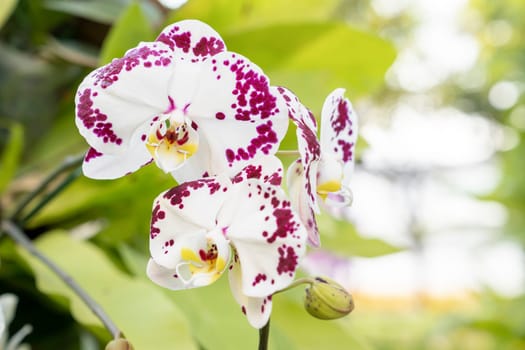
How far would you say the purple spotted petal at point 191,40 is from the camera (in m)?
0.17

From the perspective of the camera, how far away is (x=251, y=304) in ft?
0.52

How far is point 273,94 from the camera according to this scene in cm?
17

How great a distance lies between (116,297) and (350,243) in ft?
0.59

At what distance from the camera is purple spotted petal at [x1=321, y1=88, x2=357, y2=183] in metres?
0.19

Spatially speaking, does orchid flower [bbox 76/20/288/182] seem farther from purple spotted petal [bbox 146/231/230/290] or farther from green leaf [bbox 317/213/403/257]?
green leaf [bbox 317/213/403/257]

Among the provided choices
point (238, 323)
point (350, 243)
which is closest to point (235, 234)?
point (238, 323)

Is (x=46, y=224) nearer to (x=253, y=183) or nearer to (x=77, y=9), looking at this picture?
(x=77, y=9)

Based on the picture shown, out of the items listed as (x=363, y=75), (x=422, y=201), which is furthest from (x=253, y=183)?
(x=422, y=201)

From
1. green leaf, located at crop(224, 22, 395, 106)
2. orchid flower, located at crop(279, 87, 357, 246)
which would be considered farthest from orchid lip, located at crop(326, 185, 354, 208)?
green leaf, located at crop(224, 22, 395, 106)

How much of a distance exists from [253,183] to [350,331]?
195 millimetres

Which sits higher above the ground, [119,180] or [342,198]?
[342,198]

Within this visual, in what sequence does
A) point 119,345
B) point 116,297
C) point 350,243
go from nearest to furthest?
point 119,345 < point 116,297 < point 350,243

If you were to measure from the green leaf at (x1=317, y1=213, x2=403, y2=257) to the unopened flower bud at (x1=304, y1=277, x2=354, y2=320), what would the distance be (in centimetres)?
21

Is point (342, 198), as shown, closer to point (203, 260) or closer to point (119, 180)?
point (203, 260)
